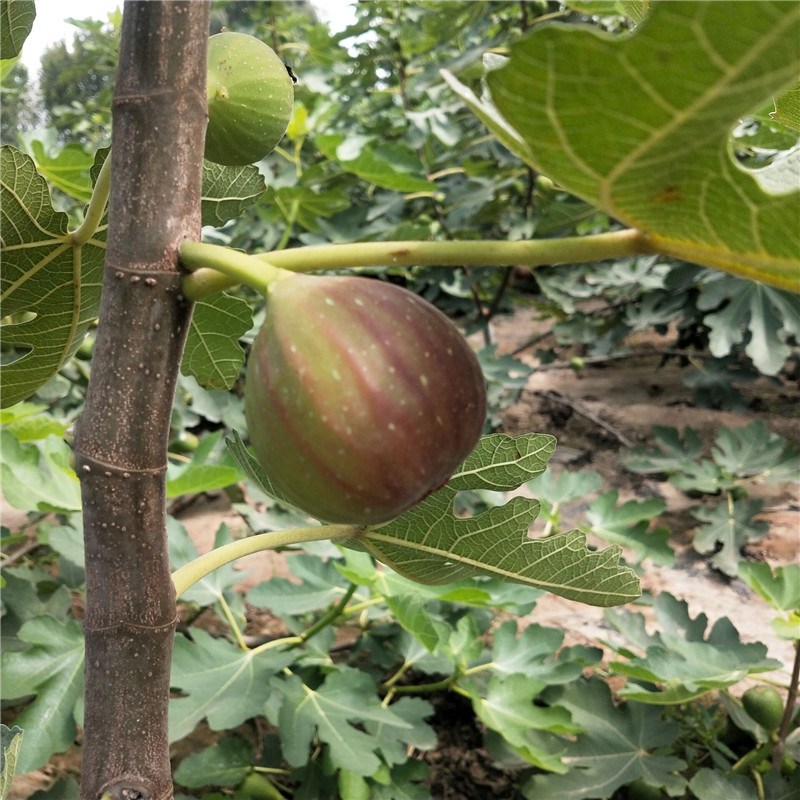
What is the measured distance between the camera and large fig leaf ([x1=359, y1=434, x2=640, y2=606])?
60 cm

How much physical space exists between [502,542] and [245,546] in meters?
0.21

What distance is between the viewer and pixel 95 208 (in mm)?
577

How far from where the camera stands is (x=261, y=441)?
0.40 metres

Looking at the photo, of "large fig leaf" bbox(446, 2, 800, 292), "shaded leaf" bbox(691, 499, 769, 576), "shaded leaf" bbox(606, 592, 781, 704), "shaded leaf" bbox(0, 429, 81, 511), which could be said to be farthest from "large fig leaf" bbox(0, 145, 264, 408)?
"shaded leaf" bbox(691, 499, 769, 576)

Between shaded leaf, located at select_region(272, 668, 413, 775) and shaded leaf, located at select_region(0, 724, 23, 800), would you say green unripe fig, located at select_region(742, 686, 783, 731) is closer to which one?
shaded leaf, located at select_region(272, 668, 413, 775)

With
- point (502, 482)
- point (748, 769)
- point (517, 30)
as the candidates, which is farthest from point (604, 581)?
point (517, 30)

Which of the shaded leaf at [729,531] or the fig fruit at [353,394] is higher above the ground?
the fig fruit at [353,394]

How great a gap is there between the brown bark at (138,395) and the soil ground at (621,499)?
1034 mm

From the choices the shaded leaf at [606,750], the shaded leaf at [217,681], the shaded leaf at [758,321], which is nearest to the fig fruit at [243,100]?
the shaded leaf at [217,681]

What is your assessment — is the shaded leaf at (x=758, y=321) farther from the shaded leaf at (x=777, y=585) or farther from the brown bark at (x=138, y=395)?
the brown bark at (x=138, y=395)

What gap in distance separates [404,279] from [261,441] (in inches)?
117

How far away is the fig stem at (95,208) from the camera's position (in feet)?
1.77

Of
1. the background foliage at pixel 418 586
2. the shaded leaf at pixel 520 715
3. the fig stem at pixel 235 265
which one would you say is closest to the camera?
the fig stem at pixel 235 265

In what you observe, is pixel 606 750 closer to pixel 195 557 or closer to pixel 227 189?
pixel 195 557
